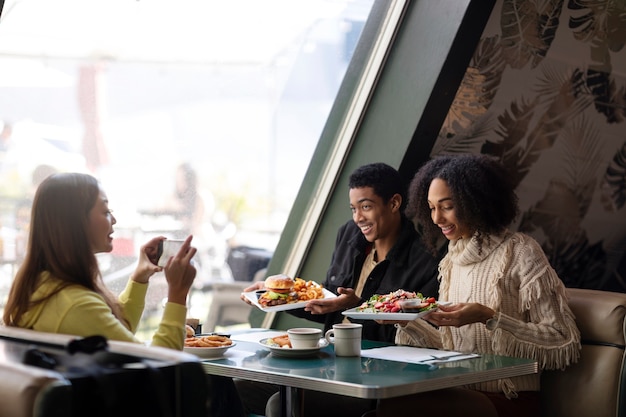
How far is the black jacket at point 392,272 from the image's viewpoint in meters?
3.13

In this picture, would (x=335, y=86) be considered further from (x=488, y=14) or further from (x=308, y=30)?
(x=488, y=14)

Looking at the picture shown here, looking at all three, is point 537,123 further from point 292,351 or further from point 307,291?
point 292,351

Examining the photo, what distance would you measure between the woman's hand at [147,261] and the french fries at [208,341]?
0.24 m

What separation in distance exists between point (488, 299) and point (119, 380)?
1.39 m

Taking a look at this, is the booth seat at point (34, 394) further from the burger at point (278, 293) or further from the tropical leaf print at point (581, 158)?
the tropical leaf print at point (581, 158)

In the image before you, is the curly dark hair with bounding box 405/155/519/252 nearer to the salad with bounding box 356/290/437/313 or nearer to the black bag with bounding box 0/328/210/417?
the salad with bounding box 356/290/437/313

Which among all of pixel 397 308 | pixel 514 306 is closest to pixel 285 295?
pixel 397 308

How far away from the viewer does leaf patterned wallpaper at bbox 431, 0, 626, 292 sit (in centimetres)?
376

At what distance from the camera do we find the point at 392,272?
3201 mm

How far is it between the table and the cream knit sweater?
0.43ft

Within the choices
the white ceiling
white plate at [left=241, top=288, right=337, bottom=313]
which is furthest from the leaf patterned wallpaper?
white plate at [left=241, top=288, right=337, bottom=313]

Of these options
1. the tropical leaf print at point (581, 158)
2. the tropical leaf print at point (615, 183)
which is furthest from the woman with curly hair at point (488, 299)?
the tropical leaf print at point (615, 183)

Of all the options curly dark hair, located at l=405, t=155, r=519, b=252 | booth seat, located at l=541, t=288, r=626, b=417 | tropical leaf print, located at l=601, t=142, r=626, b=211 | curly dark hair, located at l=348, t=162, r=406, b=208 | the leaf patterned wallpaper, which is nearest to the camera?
booth seat, located at l=541, t=288, r=626, b=417

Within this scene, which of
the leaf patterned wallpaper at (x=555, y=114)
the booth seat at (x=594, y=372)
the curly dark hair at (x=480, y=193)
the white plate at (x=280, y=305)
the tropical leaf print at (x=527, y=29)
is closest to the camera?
the booth seat at (x=594, y=372)
